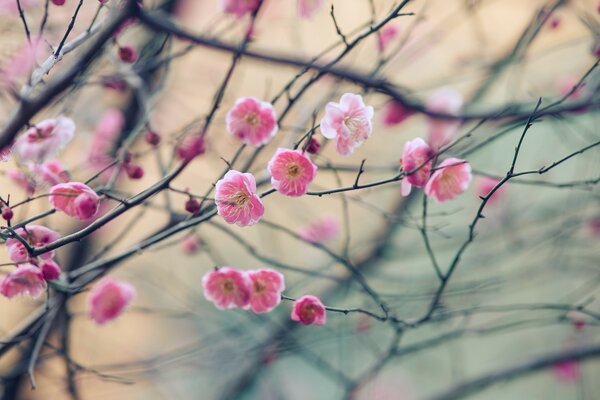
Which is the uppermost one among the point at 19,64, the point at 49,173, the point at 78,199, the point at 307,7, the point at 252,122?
the point at 307,7

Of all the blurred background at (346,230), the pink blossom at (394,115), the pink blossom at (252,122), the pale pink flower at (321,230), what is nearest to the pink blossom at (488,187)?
A: the blurred background at (346,230)

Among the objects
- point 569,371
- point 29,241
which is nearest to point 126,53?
point 29,241

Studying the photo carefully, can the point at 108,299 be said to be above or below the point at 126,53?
below

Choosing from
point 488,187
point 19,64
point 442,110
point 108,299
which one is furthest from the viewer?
point 488,187

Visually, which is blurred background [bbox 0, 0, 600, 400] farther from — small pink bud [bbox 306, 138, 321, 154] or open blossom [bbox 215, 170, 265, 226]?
open blossom [bbox 215, 170, 265, 226]

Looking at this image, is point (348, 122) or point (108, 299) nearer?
point (348, 122)

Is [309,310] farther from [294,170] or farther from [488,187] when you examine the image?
[488,187]
